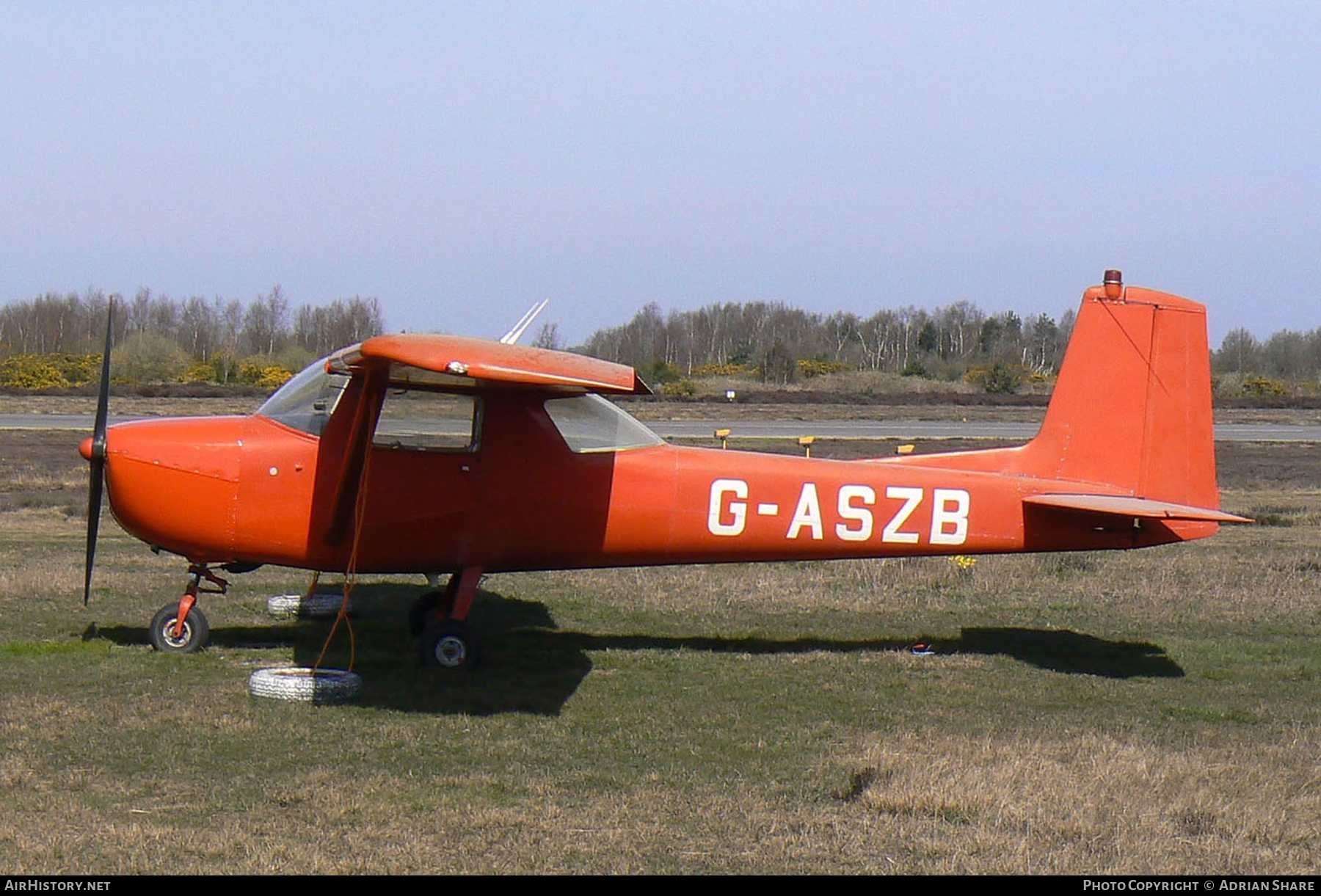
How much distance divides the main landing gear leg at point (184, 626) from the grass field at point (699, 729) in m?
0.24

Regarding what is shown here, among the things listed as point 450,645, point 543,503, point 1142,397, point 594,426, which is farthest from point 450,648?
point 1142,397

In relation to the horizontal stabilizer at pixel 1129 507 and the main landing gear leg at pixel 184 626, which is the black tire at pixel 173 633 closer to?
the main landing gear leg at pixel 184 626

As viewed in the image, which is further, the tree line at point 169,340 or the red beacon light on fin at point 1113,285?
the tree line at point 169,340

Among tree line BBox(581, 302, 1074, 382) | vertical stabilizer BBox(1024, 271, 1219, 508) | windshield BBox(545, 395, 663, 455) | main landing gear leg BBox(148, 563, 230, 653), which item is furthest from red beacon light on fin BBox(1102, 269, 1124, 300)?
tree line BBox(581, 302, 1074, 382)

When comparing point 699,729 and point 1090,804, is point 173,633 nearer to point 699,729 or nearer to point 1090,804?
point 699,729

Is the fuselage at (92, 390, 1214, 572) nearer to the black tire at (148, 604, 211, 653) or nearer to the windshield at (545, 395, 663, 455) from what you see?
the windshield at (545, 395, 663, 455)

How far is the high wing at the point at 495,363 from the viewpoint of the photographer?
7168mm

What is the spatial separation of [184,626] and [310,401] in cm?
179

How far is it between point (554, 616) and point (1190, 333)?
209 inches

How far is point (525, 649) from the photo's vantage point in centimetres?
975

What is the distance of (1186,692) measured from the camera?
8.59 meters

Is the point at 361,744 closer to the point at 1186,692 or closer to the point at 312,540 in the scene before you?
the point at 312,540

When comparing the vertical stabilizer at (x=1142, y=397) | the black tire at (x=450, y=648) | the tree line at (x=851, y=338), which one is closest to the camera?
the black tire at (x=450, y=648)

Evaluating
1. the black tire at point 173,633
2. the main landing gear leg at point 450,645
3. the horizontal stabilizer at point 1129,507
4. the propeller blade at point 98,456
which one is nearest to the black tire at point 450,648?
the main landing gear leg at point 450,645
